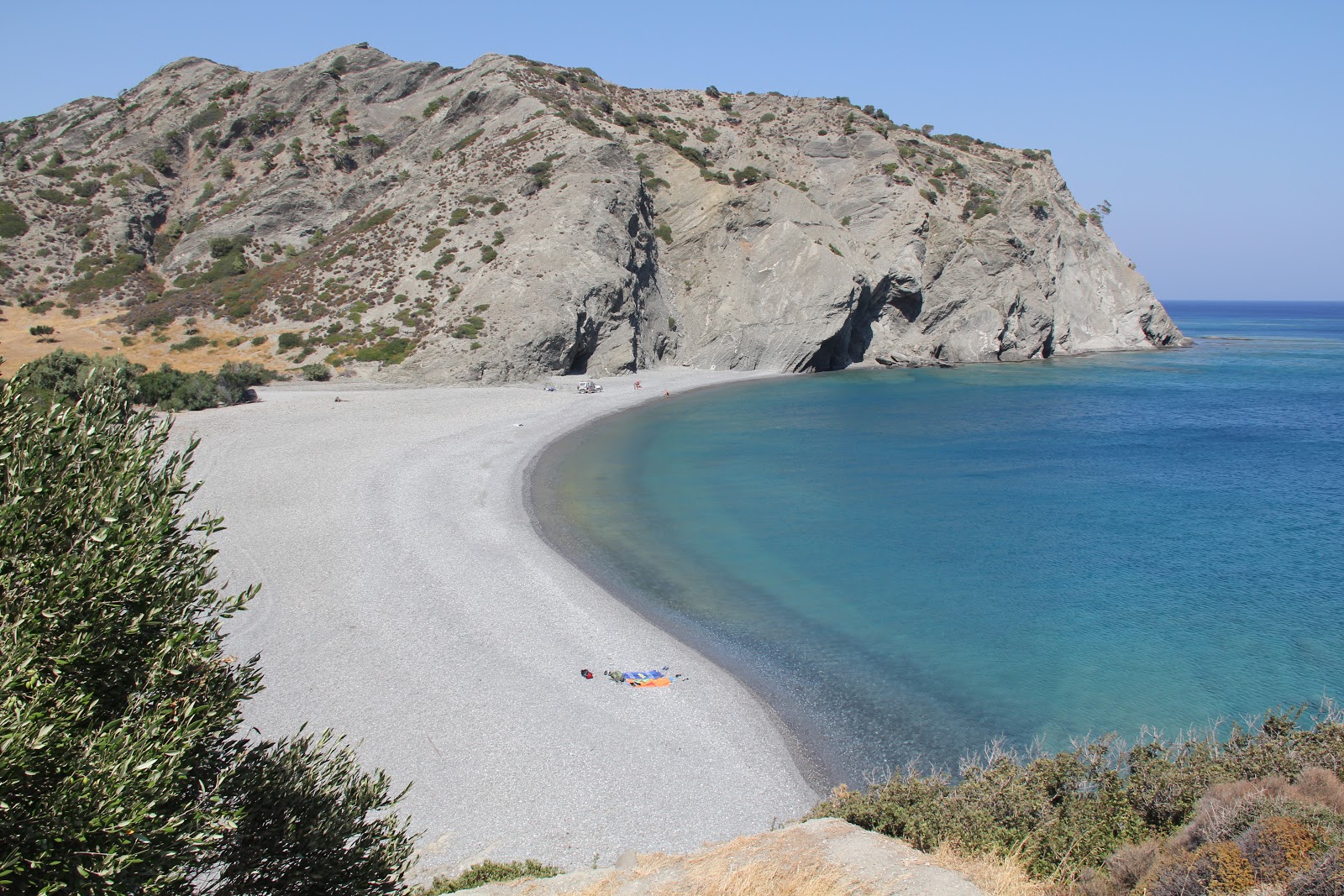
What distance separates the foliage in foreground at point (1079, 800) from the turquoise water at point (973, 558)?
3618 millimetres

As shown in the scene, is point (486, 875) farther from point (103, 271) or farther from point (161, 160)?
point (161, 160)

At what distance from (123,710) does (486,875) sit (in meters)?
5.61

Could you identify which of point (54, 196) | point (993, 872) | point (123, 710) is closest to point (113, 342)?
point (54, 196)

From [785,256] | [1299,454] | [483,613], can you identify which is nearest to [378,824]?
[483,613]

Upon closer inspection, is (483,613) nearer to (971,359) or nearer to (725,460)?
(725,460)

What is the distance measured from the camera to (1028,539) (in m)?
27.2

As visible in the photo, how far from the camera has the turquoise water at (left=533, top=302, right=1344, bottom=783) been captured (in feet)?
56.1

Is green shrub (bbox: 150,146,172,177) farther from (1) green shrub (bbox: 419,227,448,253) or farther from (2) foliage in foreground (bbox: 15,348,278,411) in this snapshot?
(2) foliage in foreground (bbox: 15,348,278,411)

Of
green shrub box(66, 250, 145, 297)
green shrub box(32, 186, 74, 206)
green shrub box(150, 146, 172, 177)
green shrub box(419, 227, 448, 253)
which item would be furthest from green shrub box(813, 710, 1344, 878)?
green shrub box(150, 146, 172, 177)

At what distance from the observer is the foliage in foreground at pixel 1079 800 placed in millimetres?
9297

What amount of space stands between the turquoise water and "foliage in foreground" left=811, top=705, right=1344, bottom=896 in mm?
3618

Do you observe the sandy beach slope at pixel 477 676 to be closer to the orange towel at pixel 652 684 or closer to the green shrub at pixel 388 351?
the orange towel at pixel 652 684

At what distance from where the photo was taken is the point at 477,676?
17.2 meters

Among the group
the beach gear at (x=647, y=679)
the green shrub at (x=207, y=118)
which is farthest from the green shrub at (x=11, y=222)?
the beach gear at (x=647, y=679)
